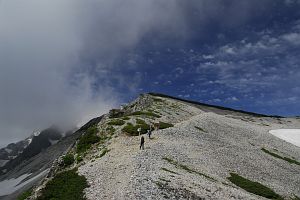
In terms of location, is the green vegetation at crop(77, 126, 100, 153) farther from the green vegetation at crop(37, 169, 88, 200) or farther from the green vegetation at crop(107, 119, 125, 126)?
the green vegetation at crop(37, 169, 88, 200)

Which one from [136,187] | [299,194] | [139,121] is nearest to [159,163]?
[136,187]

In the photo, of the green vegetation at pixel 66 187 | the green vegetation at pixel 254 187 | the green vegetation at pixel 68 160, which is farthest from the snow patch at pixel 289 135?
the green vegetation at pixel 66 187

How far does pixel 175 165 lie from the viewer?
50.5 meters

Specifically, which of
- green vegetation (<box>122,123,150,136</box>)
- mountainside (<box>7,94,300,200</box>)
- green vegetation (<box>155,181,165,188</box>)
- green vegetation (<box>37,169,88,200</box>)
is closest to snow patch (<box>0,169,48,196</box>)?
mountainside (<box>7,94,300,200</box>)

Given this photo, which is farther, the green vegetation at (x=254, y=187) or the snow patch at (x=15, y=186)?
the snow patch at (x=15, y=186)

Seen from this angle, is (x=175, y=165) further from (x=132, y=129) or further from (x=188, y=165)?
(x=132, y=129)

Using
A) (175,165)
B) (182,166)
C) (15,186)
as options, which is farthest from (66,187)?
(15,186)

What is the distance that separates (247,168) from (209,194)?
22795 millimetres

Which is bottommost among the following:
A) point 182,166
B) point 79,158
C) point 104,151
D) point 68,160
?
point 182,166

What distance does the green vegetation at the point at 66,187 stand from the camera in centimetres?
4031

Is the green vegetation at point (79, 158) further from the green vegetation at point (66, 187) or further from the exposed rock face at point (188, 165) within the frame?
the green vegetation at point (66, 187)

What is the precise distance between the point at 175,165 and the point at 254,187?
11504mm

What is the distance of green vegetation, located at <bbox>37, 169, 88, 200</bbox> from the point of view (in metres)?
40.3

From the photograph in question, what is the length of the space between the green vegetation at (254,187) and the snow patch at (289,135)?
5496cm
